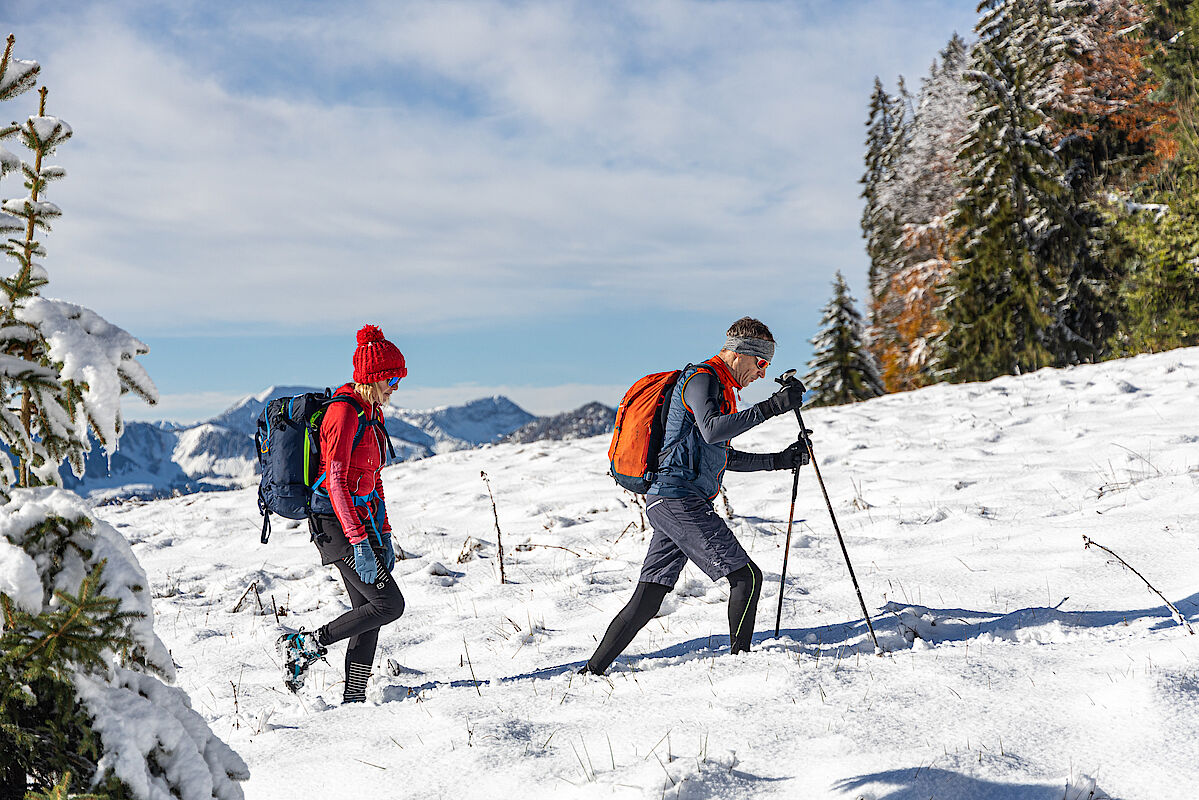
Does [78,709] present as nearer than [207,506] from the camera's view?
Yes

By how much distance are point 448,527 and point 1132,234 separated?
15619mm

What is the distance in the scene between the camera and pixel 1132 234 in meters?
16.0

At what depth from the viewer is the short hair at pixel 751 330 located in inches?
180

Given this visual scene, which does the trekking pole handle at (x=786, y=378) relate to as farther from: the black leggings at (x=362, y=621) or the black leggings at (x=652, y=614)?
the black leggings at (x=362, y=621)

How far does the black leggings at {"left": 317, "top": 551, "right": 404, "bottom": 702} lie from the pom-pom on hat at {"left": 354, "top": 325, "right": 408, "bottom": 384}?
1.12 metres

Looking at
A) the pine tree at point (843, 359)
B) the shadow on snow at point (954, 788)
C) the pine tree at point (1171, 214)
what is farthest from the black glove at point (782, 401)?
the pine tree at point (843, 359)

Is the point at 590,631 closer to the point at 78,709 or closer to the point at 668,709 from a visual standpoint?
the point at 668,709

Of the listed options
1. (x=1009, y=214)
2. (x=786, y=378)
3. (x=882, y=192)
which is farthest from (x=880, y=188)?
(x=786, y=378)

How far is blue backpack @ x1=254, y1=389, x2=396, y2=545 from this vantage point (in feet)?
15.4

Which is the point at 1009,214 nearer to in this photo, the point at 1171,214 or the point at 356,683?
the point at 1171,214

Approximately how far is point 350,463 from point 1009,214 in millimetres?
22741

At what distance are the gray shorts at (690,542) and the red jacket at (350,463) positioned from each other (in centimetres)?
174

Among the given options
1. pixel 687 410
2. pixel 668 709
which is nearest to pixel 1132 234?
pixel 687 410

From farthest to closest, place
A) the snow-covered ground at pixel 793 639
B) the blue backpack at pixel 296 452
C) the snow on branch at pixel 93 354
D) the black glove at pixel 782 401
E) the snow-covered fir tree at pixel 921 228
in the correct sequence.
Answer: the snow-covered fir tree at pixel 921 228 → the blue backpack at pixel 296 452 → the black glove at pixel 782 401 → the snow-covered ground at pixel 793 639 → the snow on branch at pixel 93 354
